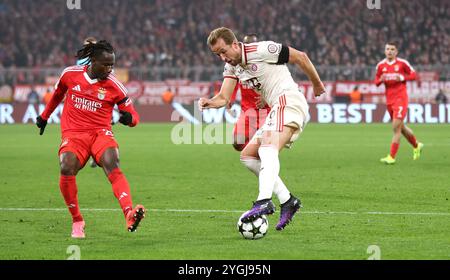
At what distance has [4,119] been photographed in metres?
33.7

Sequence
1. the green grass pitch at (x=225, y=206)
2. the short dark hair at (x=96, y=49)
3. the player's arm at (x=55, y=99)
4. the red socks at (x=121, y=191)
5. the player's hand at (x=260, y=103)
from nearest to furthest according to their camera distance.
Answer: the green grass pitch at (x=225, y=206) → the red socks at (x=121, y=191) → the short dark hair at (x=96, y=49) → the player's arm at (x=55, y=99) → the player's hand at (x=260, y=103)

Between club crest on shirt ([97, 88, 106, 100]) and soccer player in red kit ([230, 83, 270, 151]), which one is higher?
club crest on shirt ([97, 88, 106, 100])

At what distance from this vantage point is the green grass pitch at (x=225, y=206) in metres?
7.97

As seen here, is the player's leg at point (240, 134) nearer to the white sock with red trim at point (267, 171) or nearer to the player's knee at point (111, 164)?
the white sock with red trim at point (267, 171)

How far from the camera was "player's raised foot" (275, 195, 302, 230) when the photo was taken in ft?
29.5

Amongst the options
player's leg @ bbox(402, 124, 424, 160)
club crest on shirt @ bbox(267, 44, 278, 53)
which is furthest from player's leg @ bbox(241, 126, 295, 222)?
player's leg @ bbox(402, 124, 424, 160)

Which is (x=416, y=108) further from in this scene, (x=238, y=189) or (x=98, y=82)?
(x=98, y=82)

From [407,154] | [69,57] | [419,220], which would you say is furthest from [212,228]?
[69,57]

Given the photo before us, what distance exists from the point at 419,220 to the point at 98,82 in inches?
148

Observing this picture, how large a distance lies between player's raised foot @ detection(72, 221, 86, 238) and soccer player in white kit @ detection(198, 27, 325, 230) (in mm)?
1657

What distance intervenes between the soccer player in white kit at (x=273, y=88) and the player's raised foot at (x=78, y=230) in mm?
1657

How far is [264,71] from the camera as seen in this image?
9.05 metres

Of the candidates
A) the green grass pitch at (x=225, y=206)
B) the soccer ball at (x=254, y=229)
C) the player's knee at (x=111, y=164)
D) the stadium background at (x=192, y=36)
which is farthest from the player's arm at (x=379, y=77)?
the stadium background at (x=192, y=36)

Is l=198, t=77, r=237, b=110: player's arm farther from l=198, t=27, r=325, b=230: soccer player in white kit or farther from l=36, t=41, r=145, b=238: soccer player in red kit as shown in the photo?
l=36, t=41, r=145, b=238: soccer player in red kit
